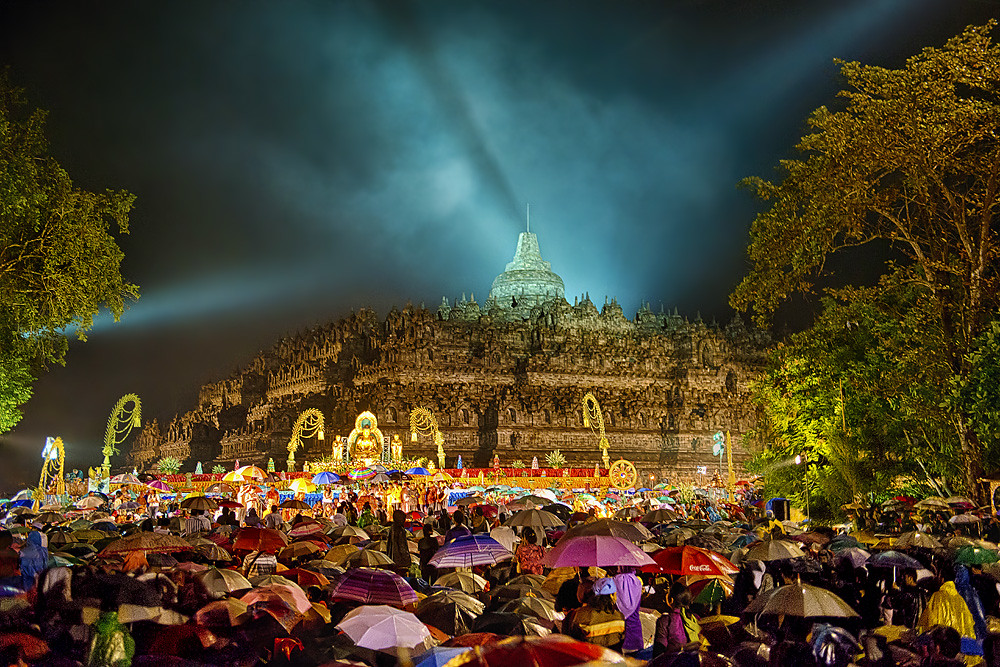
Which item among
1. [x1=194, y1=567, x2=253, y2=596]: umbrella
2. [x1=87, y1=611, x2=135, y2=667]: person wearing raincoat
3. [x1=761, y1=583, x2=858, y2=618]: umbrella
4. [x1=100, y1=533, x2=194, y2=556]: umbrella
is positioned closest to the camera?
[x1=87, y1=611, x2=135, y2=667]: person wearing raincoat

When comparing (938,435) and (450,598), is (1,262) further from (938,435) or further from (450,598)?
(938,435)

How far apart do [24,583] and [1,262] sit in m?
14.2

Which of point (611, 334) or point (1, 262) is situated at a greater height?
point (611, 334)

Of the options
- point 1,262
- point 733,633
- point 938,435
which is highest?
point 1,262

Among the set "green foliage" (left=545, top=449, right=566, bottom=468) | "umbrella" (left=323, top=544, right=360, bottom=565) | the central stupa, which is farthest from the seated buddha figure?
the central stupa

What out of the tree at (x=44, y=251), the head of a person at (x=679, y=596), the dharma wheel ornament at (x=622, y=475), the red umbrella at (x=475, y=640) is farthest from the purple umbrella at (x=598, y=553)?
the dharma wheel ornament at (x=622, y=475)

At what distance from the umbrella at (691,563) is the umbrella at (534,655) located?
5.52 meters

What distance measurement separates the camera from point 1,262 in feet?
68.1

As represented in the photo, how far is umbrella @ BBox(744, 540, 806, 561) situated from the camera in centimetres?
1118

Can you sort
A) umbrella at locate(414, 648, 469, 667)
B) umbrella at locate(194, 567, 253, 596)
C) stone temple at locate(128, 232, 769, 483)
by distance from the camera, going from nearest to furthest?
umbrella at locate(414, 648, 469, 667) → umbrella at locate(194, 567, 253, 596) → stone temple at locate(128, 232, 769, 483)

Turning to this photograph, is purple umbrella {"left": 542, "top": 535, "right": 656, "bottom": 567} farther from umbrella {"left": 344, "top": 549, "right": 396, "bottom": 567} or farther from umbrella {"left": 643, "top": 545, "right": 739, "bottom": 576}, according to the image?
umbrella {"left": 344, "top": 549, "right": 396, "bottom": 567}

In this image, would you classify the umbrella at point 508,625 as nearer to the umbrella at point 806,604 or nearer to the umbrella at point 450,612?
the umbrella at point 450,612

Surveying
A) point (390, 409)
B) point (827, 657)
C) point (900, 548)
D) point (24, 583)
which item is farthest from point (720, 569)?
point (390, 409)

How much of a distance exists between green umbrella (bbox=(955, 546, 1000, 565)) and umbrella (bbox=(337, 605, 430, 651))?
7.49 m
